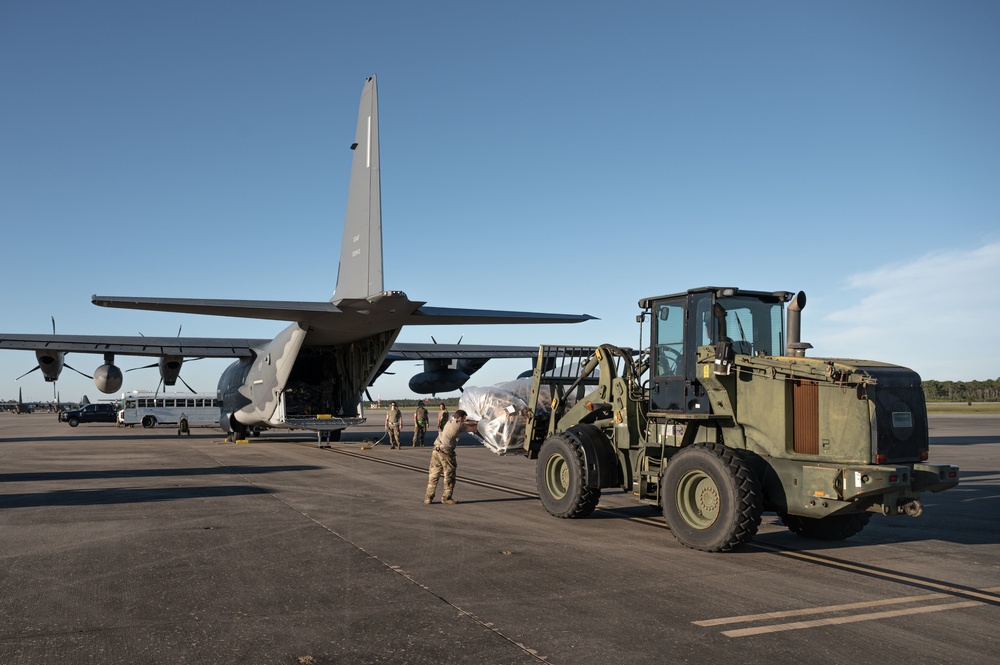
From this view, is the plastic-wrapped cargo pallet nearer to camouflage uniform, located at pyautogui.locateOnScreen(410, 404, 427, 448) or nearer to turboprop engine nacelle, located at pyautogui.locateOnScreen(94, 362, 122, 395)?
camouflage uniform, located at pyautogui.locateOnScreen(410, 404, 427, 448)

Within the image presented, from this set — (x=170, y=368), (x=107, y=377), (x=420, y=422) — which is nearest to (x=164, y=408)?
(x=170, y=368)

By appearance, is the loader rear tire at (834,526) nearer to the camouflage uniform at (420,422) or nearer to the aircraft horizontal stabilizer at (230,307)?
the aircraft horizontal stabilizer at (230,307)

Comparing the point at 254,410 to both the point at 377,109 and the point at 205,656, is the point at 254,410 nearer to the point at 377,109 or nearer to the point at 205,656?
the point at 377,109

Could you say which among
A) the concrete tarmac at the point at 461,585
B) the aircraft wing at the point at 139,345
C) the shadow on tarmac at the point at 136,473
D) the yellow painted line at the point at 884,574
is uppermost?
the aircraft wing at the point at 139,345

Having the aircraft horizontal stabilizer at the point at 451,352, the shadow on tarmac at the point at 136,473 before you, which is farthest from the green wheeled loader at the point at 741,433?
the aircraft horizontal stabilizer at the point at 451,352

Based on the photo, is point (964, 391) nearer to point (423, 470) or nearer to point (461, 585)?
point (423, 470)

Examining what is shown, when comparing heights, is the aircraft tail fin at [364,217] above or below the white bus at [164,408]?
above

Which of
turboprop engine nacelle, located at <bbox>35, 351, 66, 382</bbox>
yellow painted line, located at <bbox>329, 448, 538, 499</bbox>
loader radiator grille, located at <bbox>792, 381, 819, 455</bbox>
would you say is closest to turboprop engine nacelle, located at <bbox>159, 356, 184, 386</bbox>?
turboprop engine nacelle, located at <bbox>35, 351, 66, 382</bbox>

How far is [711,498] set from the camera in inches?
343

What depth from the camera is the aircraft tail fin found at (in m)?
21.3

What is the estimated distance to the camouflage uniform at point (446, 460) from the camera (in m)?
12.5

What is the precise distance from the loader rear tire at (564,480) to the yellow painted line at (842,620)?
469cm

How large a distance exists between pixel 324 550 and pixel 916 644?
5977mm

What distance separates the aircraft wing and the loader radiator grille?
1147 inches
